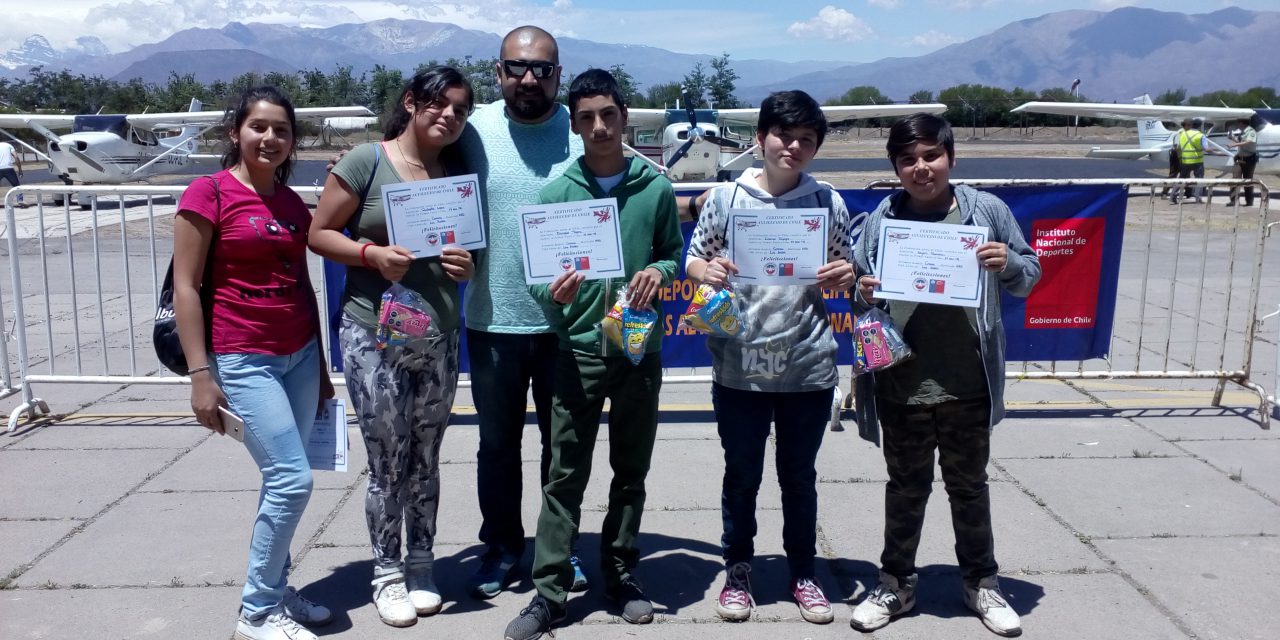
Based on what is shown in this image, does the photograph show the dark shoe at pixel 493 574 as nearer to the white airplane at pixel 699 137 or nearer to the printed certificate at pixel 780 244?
the printed certificate at pixel 780 244

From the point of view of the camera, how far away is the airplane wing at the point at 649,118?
34.4 meters

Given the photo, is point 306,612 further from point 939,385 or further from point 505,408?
point 939,385

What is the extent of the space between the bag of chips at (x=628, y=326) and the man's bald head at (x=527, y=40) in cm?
98

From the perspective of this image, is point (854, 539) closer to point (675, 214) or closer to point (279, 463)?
point (675, 214)

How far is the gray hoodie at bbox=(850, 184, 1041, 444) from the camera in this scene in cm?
338

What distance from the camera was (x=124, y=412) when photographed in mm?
6566

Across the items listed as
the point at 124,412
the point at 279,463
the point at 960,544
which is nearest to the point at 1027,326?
the point at 960,544

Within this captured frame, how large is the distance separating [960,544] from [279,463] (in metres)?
2.58

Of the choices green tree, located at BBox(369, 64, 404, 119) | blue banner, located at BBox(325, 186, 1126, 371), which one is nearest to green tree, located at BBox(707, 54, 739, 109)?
green tree, located at BBox(369, 64, 404, 119)

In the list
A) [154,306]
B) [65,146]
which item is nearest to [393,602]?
[154,306]

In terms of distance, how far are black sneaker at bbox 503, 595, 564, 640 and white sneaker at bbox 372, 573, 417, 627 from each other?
398mm

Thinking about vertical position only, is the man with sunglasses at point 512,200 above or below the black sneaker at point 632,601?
above

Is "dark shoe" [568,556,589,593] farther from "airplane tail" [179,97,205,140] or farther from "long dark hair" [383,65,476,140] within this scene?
"airplane tail" [179,97,205,140]

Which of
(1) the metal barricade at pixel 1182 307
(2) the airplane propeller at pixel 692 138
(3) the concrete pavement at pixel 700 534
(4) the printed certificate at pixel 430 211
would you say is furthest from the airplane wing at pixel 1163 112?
(4) the printed certificate at pixel 430 211
